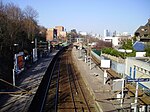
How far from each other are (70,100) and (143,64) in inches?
324

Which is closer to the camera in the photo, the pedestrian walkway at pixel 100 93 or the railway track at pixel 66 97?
the pedestrian walkway at pixel 100 93

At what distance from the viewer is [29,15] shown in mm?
56938

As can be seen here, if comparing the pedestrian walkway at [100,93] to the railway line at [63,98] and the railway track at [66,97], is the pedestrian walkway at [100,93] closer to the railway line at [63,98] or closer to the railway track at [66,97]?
the railway line at [63,98]

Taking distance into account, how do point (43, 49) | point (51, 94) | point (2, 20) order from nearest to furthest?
1. point (51, 94)
2. point (2, 20)
3. point (43, 49)

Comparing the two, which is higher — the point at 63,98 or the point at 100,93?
the point at 100,93

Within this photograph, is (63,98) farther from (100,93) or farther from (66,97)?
(100,93)

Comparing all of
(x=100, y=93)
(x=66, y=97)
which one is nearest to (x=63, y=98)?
(x=66, y=97)

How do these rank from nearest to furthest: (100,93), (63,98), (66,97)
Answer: (63,98), (66,97), (100,93)

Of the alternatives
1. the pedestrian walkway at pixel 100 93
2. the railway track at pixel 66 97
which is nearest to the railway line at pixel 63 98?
the railway track at pixel 66 97

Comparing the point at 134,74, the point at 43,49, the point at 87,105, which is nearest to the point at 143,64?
the point at 134,74

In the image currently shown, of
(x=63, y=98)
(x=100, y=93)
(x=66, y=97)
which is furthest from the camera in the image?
(x=100, y=93)

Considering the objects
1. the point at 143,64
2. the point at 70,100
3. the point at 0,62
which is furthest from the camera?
the point at 0,62

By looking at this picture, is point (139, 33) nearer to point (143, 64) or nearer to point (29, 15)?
point (29, 15)

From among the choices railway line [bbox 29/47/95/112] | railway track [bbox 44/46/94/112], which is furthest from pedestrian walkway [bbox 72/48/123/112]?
railway track [bbox 44/46/94/112]
